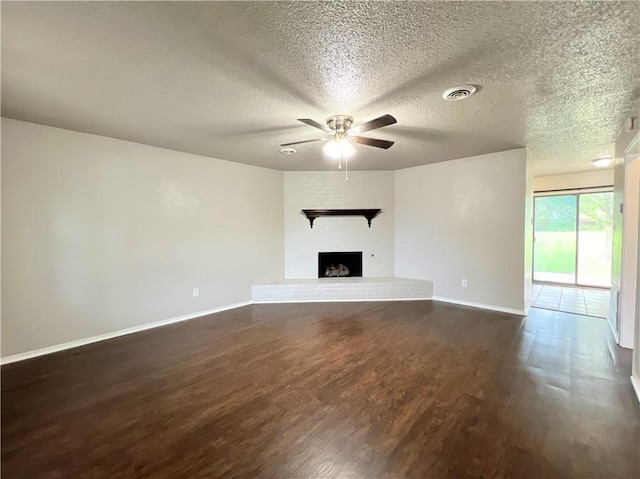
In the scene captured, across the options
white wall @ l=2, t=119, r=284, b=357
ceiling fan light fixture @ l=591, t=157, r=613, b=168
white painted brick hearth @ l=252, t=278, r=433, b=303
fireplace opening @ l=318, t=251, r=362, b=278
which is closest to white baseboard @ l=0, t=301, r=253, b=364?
white wall @ l=2, t=119, r=284, b=357

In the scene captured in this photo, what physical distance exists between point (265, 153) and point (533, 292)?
5.67 metres

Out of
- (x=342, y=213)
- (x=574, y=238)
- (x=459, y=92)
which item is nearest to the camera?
(x=459, y=92)

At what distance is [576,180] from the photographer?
5984 millimetres

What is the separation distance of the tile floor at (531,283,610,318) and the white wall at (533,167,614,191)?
2.13 metres

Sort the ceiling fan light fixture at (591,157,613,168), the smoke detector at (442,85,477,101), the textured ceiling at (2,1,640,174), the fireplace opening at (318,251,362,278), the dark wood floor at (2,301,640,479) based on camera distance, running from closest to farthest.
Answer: the textured ceiling at (2,1,640,174)
the dark wood floor at (2,301,640,479)
the smoke detector at (442,85,477,101)
the ceiling fan light fixture at (591,157,613,168)
the fireplace opening at (318,251,362,278)

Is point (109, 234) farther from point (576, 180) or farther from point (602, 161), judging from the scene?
point (576, 180)

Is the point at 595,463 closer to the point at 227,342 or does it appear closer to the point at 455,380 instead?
the point at 455,380

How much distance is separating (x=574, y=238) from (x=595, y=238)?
326 millimetres

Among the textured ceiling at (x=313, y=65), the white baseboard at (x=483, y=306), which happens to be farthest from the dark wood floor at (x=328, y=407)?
the textured ceiling at (x=313, y=65)

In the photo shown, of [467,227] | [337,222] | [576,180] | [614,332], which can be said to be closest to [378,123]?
[467,227]

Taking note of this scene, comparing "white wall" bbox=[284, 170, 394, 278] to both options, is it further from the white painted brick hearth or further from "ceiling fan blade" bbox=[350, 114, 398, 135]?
"ceiling fan blade" bbox=[350, 114, 398, 135]

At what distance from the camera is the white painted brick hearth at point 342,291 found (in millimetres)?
5039

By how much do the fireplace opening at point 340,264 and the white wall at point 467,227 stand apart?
0.77 metres

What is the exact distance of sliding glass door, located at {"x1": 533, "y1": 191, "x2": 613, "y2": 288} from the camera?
5.86 m
